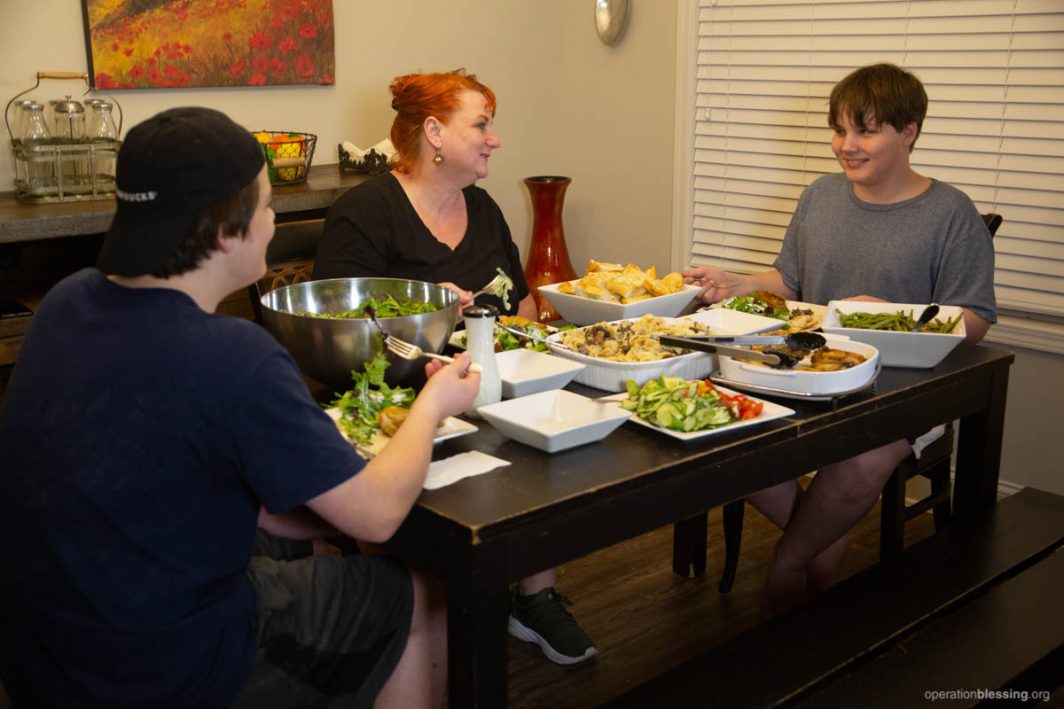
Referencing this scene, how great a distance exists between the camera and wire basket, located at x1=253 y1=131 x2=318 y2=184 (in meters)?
3.49

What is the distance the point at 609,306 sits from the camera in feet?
8.23

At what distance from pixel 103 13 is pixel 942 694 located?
3013 millimetres

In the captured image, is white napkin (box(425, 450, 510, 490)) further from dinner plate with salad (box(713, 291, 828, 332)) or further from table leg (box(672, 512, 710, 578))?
table leg (box(672, 512, 710, 578))

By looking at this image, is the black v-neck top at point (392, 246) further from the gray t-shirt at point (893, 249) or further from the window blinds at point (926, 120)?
the window blinds at point (926, 120)

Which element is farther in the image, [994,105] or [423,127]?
[994,105]

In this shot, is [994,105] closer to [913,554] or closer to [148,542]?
[913,554]

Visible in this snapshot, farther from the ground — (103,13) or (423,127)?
(103,13)

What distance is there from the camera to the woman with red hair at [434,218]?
2.83 metres

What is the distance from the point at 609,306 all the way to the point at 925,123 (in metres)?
1.64

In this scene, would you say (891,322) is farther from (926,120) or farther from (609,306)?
(926,120)

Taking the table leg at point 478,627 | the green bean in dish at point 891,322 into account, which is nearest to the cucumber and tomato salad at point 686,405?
the table leg at point 478,627

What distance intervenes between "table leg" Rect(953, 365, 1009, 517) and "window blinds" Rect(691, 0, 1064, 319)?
0.93 meters

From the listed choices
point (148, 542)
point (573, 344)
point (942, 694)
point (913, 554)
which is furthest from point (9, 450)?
point (913, 554)

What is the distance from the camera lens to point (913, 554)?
247 centimetres
